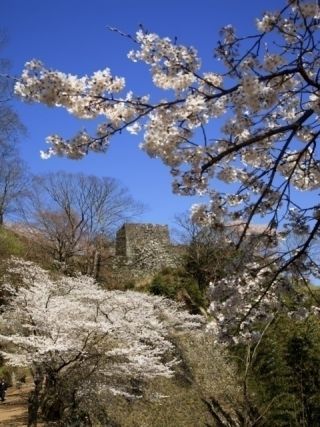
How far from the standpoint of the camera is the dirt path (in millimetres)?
11641

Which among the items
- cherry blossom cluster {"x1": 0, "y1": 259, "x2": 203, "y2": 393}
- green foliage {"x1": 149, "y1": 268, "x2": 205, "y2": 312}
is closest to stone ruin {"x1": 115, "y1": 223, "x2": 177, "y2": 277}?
green foliage {"x1": 149, "y1": 268, "x2": 205, "y2": 312}

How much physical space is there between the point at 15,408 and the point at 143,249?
1547 cm

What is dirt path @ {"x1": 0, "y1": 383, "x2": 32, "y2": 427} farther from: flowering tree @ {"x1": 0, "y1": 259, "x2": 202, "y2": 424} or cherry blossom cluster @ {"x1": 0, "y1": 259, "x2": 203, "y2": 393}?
cherry blossom cluster @ {"x1": 0, "y1": 259, "x2": 203, "y2": 393}

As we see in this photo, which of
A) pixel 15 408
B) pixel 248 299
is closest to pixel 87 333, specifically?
pixel 15 408

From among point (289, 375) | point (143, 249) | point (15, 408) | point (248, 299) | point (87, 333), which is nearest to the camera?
point (248, 299)

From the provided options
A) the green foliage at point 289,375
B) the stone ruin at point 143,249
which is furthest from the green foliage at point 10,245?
the green foliage at point 289,375

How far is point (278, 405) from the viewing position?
721cm

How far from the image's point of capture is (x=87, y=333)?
9812 mm

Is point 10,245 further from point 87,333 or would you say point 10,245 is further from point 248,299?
point 248,299

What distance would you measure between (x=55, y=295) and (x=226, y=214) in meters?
9.01

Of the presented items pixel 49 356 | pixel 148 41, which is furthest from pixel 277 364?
pixel 148 41

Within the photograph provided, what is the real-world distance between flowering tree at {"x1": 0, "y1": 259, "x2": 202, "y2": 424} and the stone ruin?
49.8 feet

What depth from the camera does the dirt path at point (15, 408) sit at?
11641 mm

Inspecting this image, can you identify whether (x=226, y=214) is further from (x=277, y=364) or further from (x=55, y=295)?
(x=55, y=295)
